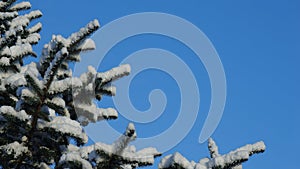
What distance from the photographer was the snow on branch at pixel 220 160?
11.7ft

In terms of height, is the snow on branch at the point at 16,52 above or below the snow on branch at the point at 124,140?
above

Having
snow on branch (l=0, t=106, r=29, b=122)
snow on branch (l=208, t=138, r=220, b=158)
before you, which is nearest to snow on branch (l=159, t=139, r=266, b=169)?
snow on branch (l=208, t=138, r=220, b=158)

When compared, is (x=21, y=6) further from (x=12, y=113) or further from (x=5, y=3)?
(x=12, y=113)

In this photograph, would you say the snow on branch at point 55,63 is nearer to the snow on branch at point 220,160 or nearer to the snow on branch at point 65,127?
the snow on branch at point 65,127

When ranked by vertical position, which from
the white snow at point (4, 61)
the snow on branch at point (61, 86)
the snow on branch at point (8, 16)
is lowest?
→ the snow on branch at point (61, 86)

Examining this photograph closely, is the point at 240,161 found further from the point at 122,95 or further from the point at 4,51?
the point at 4,51

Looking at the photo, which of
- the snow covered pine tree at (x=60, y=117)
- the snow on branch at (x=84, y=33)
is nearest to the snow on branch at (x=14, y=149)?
the snow covered pine tree at (x=60, y=117)

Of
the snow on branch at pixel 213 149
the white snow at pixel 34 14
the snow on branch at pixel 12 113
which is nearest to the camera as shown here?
the snow on branch at pixel 12 113

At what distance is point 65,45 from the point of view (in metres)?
4.12

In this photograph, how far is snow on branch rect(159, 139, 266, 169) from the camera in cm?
357

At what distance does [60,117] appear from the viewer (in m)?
4.56

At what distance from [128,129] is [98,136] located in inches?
57.6

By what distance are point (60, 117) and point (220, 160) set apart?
1866 millimetres

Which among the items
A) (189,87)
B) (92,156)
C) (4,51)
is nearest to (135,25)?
(189,87)
